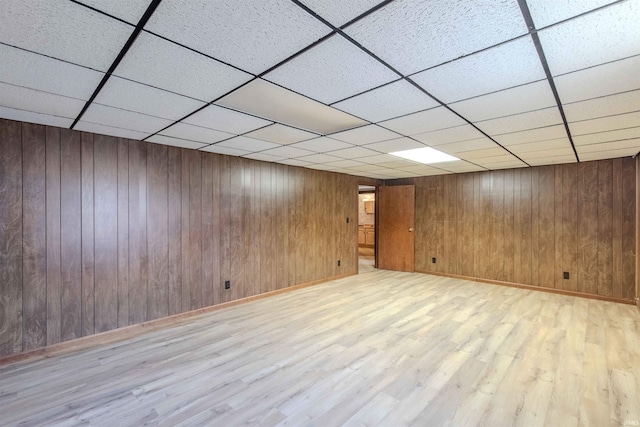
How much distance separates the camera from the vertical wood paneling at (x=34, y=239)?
2775mm

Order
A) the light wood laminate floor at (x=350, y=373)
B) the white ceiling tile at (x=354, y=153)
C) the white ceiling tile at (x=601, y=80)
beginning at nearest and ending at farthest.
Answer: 1. the white ceiling tile at (x=601, y=80)
2. the light wood laminate floor at (x=350, y=373)
3. the white ceiling tile at (x=354, y=153)

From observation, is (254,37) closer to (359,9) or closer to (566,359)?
(359,9)

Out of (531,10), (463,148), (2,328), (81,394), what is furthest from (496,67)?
(2,328)

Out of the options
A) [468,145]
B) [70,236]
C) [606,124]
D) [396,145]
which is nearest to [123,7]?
[70,236]

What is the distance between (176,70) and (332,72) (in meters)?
0.93

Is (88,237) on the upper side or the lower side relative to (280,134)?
lower

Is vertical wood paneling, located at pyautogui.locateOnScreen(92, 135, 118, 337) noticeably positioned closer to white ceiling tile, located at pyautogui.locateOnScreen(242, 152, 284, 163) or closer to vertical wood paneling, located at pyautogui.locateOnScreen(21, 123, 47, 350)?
vertical wood paneling, located at pyautogui.locateOnScreen(21, 123, 47, 350)

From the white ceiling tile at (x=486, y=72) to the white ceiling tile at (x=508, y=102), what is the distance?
0.11 metres

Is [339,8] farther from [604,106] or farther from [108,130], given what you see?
[108,130]

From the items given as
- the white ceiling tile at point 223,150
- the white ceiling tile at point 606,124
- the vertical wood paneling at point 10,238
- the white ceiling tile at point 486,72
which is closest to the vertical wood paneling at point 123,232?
the vertical wood paneling at point 10,238

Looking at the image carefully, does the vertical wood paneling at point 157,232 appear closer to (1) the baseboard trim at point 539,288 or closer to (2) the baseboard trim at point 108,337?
Answer: (2) the baseboard trim at point 108,337

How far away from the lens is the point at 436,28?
1345mm

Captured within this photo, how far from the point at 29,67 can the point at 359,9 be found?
1.89 meters

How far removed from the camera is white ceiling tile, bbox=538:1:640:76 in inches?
49.1
